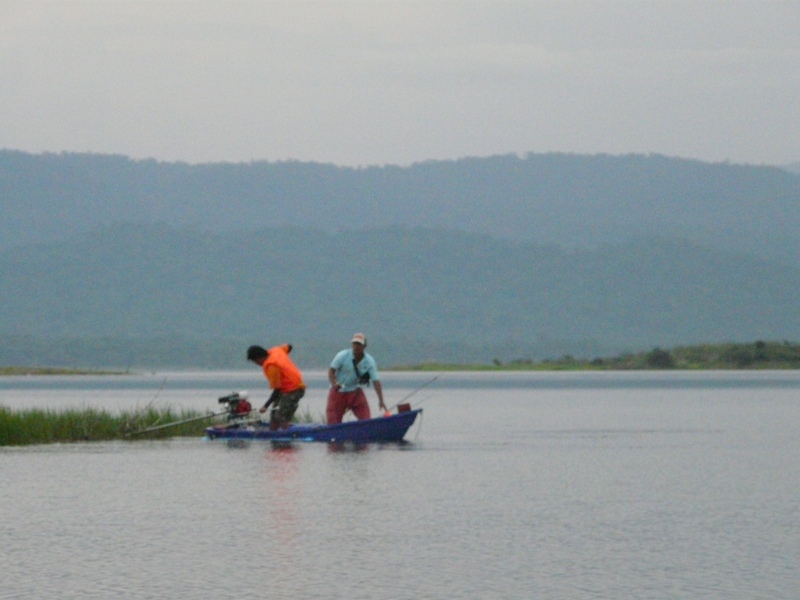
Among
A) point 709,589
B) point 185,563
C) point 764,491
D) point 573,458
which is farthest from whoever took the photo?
point 573,458

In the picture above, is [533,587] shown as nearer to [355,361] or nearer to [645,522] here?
[645,522]

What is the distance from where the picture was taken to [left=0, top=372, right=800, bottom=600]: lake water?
1509 cm

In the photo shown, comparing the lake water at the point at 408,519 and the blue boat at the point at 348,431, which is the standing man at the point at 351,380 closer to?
the blue boat at the point at 348,431

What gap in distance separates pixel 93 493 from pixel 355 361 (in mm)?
9303

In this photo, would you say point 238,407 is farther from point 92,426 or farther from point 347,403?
point 92,426

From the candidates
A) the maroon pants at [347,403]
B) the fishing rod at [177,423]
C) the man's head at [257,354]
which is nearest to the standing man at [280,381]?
the man's head at [257,354]

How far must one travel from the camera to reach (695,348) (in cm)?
13075

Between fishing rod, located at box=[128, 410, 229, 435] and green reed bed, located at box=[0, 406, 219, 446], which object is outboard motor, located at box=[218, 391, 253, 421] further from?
green reed bed, located at box=[0, 406, 219, 446]

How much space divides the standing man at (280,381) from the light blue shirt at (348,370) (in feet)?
2.28

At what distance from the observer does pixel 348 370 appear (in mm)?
31906

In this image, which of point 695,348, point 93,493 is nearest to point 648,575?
point 93,493

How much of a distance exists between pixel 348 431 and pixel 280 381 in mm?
1517

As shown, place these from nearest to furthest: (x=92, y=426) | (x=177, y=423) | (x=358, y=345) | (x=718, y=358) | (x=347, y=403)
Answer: (x=358, y=345) → (x=347, y=403) → (x=177, y=423) → (x=92, y=426) → (x=718, y=358)

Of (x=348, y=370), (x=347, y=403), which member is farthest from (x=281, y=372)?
(x=347, y=403)
